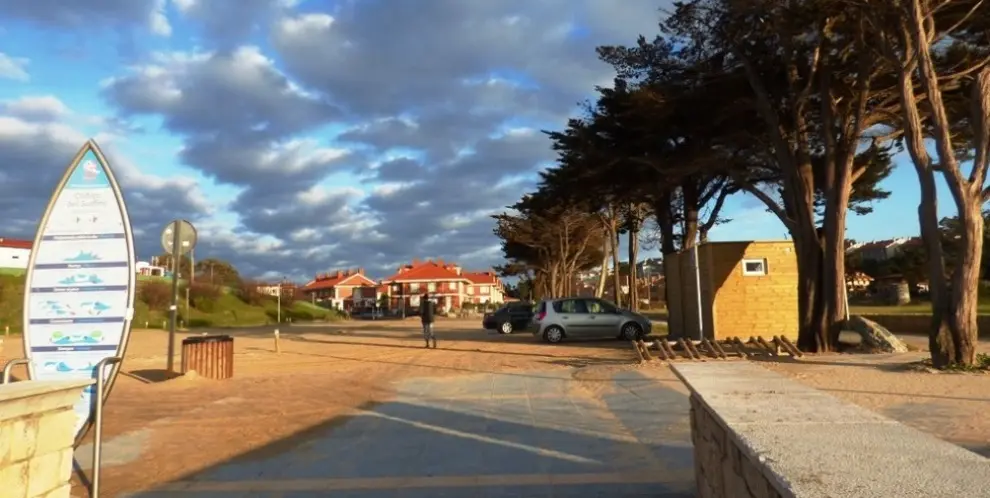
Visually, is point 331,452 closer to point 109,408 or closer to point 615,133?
point 109,408

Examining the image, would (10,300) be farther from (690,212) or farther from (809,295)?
(809,295)

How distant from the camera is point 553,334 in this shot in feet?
83.1

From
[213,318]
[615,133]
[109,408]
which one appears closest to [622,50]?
[615,133]

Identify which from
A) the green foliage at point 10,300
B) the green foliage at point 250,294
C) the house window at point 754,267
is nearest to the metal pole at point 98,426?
the house window at point 754,267

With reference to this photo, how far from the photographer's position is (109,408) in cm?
1131

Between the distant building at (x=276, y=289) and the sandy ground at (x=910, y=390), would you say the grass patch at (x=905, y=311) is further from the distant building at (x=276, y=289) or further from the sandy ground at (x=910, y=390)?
the distant building at (x=276, y=289)

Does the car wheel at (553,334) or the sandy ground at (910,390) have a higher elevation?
the car wheel at (553,334)

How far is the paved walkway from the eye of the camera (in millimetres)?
6379

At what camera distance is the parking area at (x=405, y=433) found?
6598 mm

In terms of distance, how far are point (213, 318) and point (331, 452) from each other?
62154mm

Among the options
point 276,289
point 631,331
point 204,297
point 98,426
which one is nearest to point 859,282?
point 276,289

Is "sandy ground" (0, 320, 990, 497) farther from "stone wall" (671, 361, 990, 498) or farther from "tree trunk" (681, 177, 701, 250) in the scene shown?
"tree trunk" (681, 177, 701, 250)

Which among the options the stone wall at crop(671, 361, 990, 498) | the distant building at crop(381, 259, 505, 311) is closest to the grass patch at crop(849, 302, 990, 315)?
the stone wall at crop(671, 361, 990, 498)

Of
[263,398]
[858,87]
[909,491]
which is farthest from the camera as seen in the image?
[858,87]
